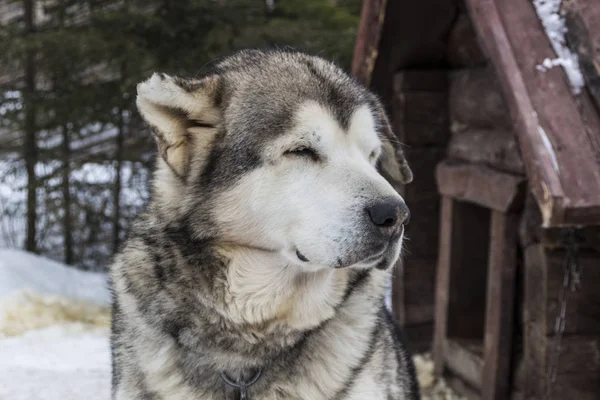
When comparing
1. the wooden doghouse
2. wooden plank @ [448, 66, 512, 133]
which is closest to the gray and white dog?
the wooden doghouse

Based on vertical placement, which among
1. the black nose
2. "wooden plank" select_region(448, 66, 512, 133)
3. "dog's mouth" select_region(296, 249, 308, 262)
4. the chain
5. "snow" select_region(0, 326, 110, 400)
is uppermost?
"wooden plank" select_region(448, 66, 512, 133)

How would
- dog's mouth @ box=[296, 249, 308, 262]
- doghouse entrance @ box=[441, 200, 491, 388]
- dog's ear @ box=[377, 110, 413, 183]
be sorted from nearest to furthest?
dog's mouth @ box=[296, 249, 308, 262] < dog's ear @ box=[377, 110, 413, 183] < doghouse entrance @ box=[441, 200, 491, 388]

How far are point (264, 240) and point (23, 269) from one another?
20.4 feet

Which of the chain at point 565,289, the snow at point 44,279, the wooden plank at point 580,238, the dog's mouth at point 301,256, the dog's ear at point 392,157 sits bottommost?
the snow at point 44,279

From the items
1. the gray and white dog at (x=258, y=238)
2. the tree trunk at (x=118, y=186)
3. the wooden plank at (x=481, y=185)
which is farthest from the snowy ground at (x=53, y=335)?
the gray and white dog at (x=258, y=238)

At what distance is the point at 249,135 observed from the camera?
7.61ft

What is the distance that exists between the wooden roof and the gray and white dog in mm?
759

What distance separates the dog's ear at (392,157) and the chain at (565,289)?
1.51 meters

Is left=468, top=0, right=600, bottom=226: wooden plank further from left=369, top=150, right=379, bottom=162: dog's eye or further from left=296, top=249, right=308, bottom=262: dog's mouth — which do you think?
left=296, top=249, right=308, bottom=262: dog's mouth

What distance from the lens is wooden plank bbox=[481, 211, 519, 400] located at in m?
4.66

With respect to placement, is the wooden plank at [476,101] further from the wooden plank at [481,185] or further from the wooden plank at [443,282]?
the wooden plank at [443,282]

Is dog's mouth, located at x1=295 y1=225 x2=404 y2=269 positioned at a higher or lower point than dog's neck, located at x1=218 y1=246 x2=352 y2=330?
higher

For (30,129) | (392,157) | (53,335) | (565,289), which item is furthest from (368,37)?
(30,129)

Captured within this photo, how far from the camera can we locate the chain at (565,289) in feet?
12.9
